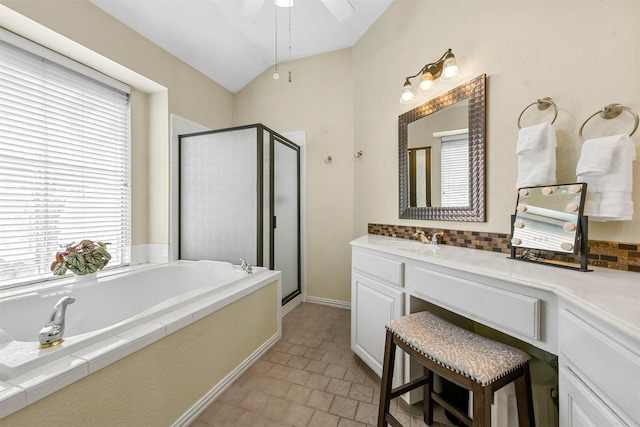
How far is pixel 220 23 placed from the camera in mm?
2354

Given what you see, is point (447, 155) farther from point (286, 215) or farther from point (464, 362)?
point (286, 215)

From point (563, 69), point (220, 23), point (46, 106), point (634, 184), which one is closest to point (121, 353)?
point (46, 106)

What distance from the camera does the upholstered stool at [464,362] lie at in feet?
2.77

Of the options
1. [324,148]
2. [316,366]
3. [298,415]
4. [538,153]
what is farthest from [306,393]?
[324,148]

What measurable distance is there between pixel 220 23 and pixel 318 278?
2801 mm

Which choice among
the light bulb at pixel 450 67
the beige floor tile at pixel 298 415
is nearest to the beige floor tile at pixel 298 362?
the beige floor tile at pixel 298 415

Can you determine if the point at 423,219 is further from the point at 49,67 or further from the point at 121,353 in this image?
the point at 49,67

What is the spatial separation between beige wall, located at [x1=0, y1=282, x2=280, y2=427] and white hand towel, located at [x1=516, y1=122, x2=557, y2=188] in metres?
1.82

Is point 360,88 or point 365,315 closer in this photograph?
point 365,315

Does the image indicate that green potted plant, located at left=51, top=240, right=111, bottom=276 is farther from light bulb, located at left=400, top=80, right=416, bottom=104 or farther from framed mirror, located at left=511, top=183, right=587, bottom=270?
framed mirror, located at left=511, top=183, right=587, bottom=270

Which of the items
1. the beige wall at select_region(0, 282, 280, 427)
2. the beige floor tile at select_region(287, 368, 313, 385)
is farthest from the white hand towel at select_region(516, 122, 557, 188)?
the beige wall at select_region(0, 282, 280, 427)

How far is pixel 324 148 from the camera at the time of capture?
115 inches

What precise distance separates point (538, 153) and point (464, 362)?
37.7 inches

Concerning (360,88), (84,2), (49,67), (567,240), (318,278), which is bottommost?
(318,278)
